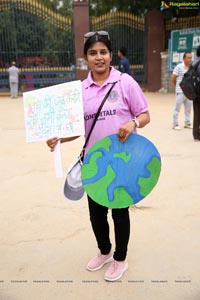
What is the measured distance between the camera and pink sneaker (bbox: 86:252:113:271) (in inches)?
98.7

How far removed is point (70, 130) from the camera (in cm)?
210

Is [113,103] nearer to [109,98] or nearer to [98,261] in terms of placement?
[109,98]

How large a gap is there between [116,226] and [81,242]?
0.66 meters

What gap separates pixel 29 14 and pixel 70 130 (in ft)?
43.6

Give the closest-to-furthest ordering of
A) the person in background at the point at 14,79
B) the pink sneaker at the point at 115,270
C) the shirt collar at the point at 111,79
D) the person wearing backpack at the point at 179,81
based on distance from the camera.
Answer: the shirt collar at the point at 111,79, the pink sneaker at the point at 115,270, the person wearing backpack at the point at 179,81, the person in background at the point at 14,79

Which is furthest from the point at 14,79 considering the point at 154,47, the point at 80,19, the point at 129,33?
the point at 154,47

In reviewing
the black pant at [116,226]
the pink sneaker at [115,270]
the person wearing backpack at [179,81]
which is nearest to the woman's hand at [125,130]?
the black pant at [116,226]

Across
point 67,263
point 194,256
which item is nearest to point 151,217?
point 194,256

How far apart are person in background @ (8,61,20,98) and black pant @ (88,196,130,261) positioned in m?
11.7

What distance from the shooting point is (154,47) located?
46.6 feet

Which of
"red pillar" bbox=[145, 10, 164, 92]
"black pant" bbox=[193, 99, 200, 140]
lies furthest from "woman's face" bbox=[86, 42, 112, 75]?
"red pillar" bbox=[145, 10, 164, 92]

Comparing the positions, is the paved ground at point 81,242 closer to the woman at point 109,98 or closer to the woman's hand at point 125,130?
the woman at point 109,98

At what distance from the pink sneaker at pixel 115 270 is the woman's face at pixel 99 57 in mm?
1292

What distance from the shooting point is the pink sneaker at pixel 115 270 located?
238 cm
